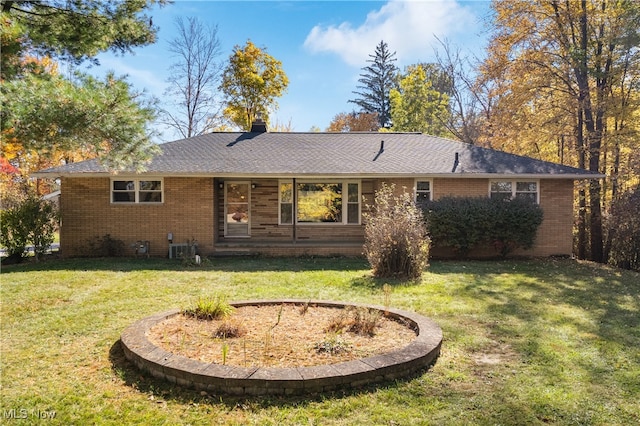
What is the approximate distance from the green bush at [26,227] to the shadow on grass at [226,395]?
10.2 meters

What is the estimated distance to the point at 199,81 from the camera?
1143 inches

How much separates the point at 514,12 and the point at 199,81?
20.9 m

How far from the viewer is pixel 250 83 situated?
26.5m

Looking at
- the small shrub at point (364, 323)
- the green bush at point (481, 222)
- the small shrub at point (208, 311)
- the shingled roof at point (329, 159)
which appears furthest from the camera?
the shingled roof at point (329, 159)

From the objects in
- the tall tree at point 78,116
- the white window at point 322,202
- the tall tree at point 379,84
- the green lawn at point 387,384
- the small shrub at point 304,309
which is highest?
the tall tree at point 379,84

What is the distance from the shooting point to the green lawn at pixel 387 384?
3283 millimetres

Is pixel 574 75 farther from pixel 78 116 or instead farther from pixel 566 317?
pixel 78 116

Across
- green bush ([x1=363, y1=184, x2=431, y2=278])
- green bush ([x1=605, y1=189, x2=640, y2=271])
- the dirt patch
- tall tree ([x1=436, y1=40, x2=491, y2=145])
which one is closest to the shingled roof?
green bush ([x1=605, y1=189, x2=640, y2=271])

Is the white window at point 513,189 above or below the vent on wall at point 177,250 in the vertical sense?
above

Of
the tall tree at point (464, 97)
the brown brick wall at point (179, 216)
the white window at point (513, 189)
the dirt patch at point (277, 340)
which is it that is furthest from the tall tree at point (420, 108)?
the dirt patch at point (277, 340)

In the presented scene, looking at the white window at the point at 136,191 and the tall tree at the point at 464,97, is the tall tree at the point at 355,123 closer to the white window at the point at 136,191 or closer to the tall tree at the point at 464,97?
the tall tree at the point at 464,97

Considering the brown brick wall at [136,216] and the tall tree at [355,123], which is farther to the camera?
the tall tree at [355,123]

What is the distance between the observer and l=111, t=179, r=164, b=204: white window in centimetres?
1304

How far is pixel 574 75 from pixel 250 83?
18.2 m
